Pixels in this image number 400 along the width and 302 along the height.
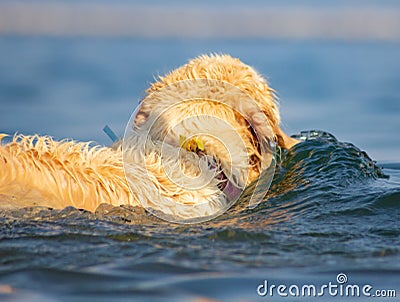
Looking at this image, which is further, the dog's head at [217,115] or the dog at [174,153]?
the dog's head at [217,115]

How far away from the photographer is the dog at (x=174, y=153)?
470cm

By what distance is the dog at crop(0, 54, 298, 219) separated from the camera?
185 inches

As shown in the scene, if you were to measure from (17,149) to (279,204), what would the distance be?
1860 mm

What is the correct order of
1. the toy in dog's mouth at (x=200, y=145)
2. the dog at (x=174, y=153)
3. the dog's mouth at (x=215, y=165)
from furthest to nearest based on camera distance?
the dog's mouth at (x=215, y=165), the toy in dog's mouth at (x=200, y=145), the dog at (x=174, y=153)

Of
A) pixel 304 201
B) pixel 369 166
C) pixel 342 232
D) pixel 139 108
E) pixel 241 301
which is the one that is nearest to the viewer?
pixel 241 301

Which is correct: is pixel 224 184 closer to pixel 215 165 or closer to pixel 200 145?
pixel 215 165

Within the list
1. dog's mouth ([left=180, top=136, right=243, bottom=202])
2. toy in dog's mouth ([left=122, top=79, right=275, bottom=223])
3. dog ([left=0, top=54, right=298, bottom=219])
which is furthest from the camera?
dog's mouth ([left=180, top=136, right=243, bottom=202])

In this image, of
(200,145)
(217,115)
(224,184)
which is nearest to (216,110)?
(217,115)

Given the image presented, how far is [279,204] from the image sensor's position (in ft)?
17.9

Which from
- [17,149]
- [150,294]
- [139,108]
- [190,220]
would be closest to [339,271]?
[150,294]

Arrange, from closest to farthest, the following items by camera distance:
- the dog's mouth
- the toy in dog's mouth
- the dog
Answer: the dog → the toy in dog's mouth → the dog's mouth

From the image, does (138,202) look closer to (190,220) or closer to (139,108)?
(190,220)

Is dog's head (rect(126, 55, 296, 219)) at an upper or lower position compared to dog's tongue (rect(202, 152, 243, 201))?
upper

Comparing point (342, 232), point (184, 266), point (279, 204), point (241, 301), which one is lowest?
point (241, 301)
